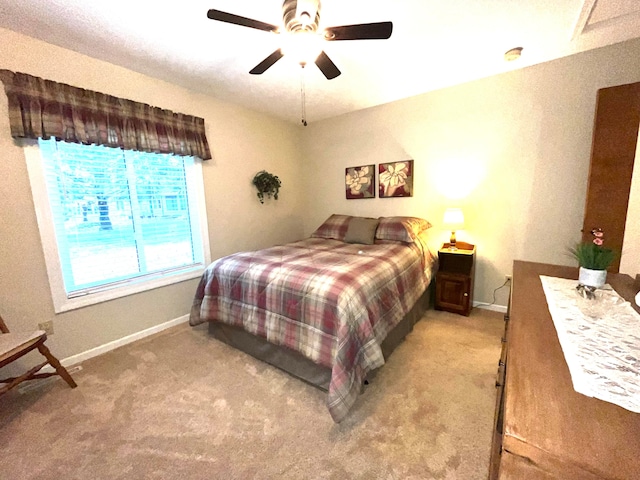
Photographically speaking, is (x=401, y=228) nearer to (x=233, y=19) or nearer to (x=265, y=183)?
(x=265, y=183)

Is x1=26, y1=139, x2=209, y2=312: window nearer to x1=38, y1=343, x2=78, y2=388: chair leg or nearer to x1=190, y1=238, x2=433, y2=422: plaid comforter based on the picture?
x1=38, y1=343, x2=78, y2=388: chair leg

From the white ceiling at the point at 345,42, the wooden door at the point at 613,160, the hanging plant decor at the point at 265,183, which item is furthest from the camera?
the hanging plant decor at the point at 265,183

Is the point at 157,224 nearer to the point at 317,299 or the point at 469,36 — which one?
the point at 317,299

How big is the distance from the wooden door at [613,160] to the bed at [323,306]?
135 centimetres

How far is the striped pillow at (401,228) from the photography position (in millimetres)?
2828

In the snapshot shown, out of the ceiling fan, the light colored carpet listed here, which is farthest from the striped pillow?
the ceiling fan

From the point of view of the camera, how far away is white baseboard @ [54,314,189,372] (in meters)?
2.11

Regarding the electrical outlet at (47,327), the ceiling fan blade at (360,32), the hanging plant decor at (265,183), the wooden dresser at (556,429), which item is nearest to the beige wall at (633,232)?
the wooden dresser at (556,429)

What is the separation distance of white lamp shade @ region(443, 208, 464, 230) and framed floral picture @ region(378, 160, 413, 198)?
0.61 m

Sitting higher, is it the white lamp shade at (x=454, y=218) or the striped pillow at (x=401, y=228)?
the white lamp shade at (x=454, y=218)

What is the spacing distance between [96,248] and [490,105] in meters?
3.99

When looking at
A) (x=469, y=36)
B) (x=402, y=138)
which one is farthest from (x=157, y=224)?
(x=469, y=36)

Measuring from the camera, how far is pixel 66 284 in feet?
6.89

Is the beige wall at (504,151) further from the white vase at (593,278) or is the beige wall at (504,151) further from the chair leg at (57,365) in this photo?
the chair leg at (57,365)
